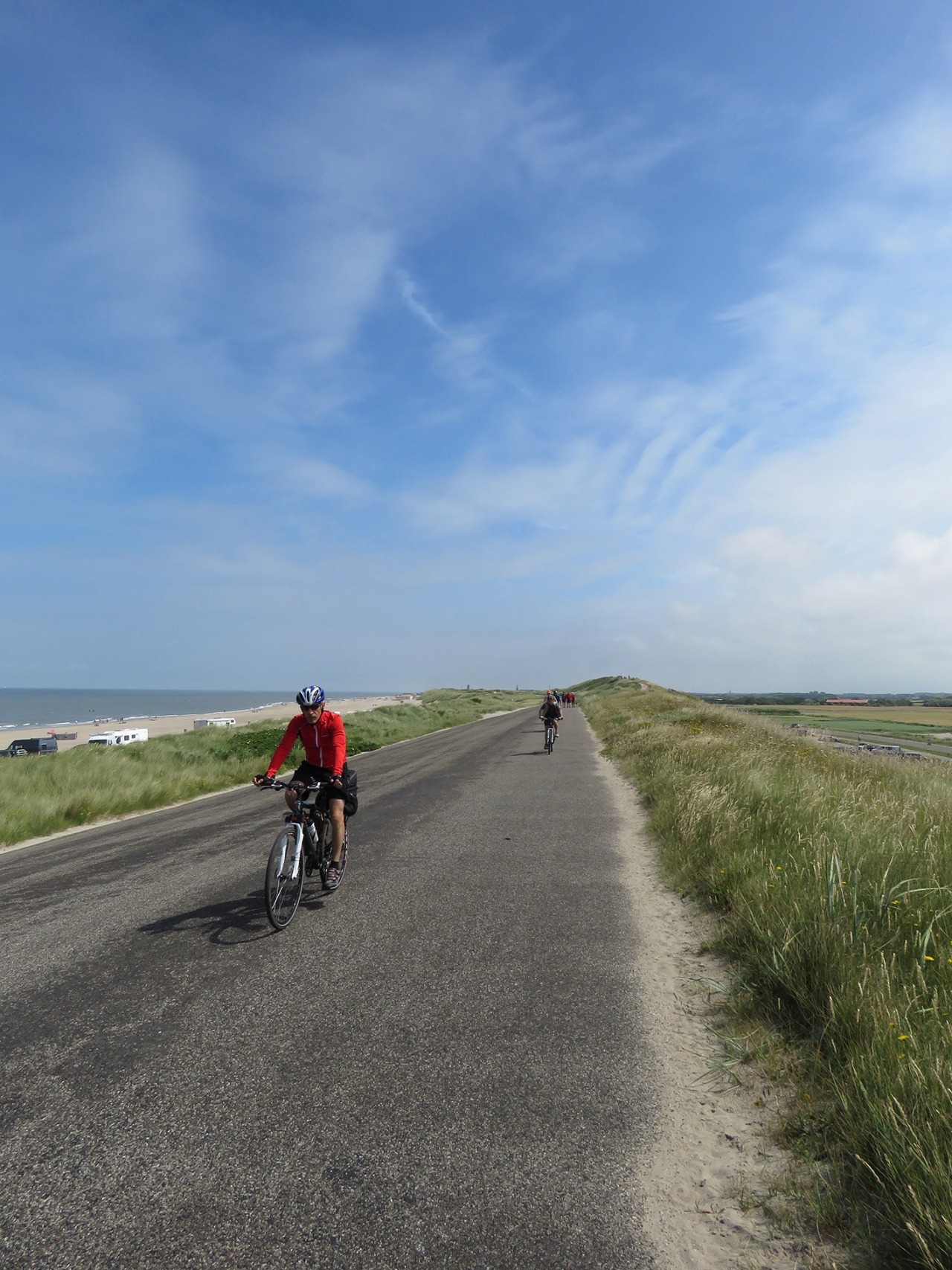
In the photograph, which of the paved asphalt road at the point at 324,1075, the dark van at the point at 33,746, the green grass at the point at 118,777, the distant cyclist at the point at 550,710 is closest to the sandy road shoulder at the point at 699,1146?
the paved asphalt road at the point at 324,1075

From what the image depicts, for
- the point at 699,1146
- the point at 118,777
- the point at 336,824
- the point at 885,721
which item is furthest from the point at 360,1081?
the point at 885,721

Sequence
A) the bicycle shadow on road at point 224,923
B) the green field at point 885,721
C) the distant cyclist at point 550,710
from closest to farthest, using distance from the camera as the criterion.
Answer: the bicycle shadow on road at point 224,923 → the distant cyclist at point 550,710 → the green field at point 885,721

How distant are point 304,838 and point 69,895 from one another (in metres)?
3.11

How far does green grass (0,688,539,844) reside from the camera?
42.5ft

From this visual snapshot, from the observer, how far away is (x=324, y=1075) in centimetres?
369

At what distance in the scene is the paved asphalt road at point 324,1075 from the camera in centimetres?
263

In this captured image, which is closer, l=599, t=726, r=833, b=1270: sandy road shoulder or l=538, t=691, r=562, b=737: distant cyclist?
l=599, t=726, r=833, b=1270: sandy road shoulder

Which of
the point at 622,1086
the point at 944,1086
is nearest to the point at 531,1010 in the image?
the point at 622,1086

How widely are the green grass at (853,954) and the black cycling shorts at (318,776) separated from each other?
13.7ft

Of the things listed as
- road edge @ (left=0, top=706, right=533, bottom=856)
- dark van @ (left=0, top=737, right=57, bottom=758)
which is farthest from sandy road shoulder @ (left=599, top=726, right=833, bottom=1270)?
dark van @ (left=0, top=737, right=57, bottom=758)

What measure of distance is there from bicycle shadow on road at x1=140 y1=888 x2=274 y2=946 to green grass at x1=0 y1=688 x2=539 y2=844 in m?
7.53

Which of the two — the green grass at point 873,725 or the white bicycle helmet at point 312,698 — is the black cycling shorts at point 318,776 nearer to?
the white bicycle helmet at point 312,698

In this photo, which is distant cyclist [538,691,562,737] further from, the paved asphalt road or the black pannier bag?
the black pannier bag

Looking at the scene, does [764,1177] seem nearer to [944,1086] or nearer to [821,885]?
[944,1086]
